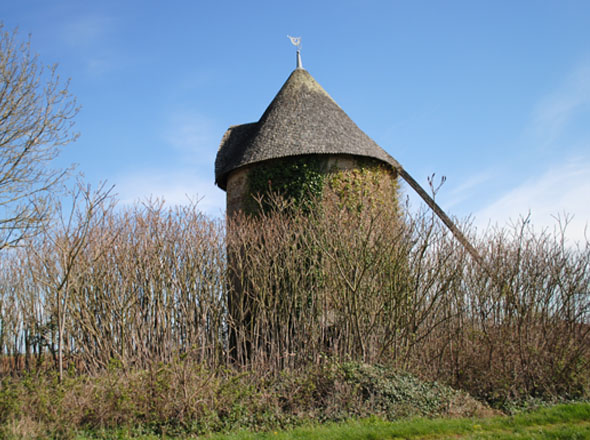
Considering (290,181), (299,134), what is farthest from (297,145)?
(290,181)

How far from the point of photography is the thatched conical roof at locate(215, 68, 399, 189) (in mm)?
13477

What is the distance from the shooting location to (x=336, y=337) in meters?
9.75

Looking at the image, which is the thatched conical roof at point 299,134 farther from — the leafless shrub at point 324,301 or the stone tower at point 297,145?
the leafless shrub at point 324,301

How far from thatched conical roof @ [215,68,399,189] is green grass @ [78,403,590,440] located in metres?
7.81

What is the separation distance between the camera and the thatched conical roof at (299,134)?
13.5 meters

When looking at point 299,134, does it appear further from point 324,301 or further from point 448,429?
point 448,429

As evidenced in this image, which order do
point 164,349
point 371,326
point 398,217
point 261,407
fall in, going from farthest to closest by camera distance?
1. point 398,217
2. point 164,349
3. point 371,326
4. point 261,407

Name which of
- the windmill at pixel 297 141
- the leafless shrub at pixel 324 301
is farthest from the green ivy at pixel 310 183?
the leafless shrub at pixel 324 301

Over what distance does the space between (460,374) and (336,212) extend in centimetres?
427

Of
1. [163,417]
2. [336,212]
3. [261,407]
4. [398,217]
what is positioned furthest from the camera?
[336,212]

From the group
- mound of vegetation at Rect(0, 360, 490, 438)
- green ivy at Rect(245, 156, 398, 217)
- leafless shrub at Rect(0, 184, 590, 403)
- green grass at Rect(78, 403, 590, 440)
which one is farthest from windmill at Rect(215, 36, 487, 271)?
green grass at Rect(78, 403, 590, 440)

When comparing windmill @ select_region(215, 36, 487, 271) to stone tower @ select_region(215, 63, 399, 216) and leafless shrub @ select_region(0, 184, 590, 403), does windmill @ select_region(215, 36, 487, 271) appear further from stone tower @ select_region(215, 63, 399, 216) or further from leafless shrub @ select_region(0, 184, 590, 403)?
leafless shrub @ select_region(0, 184, 590, 403)

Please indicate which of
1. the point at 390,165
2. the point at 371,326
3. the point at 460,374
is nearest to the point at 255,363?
the point at 371,326

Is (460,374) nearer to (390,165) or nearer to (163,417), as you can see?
(163,417)
